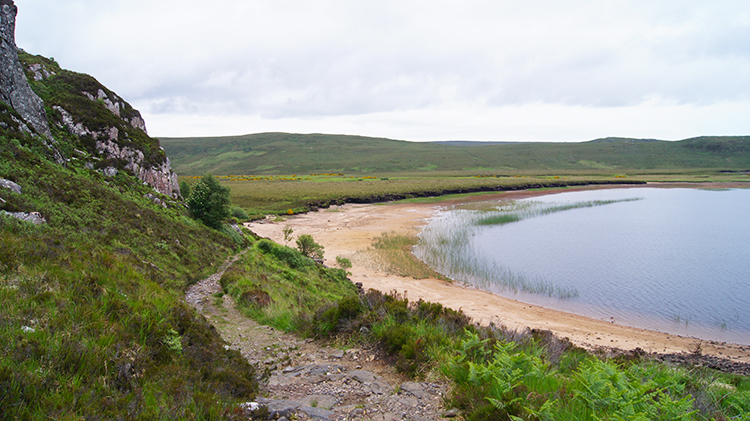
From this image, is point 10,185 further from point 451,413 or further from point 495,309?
point 495,309

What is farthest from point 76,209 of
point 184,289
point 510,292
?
point 510,292

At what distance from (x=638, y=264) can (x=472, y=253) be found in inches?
384

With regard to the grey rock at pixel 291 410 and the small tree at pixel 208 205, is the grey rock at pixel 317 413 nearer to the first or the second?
the grey rock at pixel 291 410

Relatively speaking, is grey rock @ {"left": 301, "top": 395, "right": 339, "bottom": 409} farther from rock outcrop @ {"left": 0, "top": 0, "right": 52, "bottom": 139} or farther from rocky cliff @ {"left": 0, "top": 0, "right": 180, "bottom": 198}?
rock outcrop @ {"left": 0, "top": 0, "right": 52, "bottom": 139}

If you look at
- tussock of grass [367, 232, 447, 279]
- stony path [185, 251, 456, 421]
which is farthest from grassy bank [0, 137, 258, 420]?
tussock of grass [367, 232, 447, 279]

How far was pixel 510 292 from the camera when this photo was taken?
60.6ft

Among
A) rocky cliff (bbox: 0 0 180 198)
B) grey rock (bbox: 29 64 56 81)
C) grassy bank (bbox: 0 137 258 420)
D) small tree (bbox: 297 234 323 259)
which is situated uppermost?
grey rock (bbox: 29 64 56 81)

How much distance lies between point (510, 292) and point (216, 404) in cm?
1677

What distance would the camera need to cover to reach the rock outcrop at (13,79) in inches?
591

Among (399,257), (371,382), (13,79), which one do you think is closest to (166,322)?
(371,382)

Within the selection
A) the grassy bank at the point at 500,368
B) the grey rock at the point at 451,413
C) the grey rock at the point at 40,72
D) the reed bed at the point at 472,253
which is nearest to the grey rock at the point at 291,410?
the grey rock at the point at 451,413

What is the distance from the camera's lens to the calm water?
1546 cm

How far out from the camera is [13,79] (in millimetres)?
15445

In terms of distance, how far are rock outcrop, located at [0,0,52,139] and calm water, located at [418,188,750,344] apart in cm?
2163
